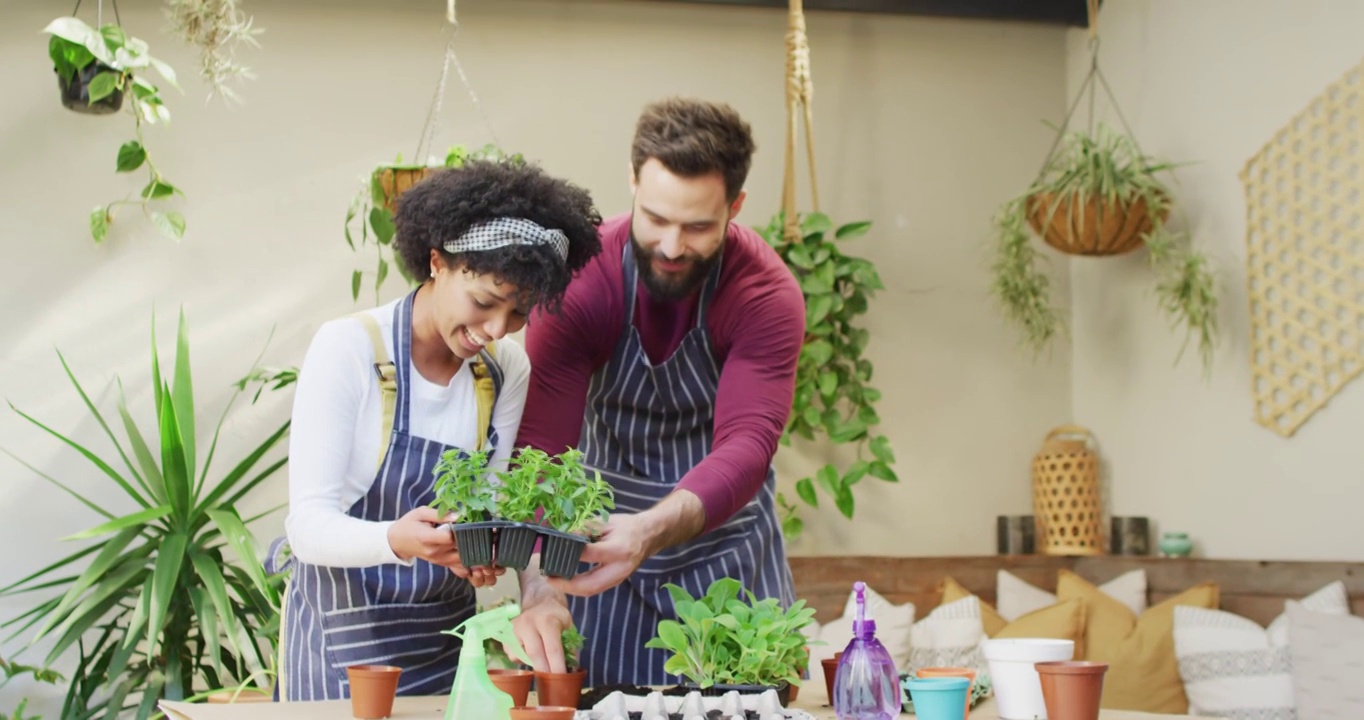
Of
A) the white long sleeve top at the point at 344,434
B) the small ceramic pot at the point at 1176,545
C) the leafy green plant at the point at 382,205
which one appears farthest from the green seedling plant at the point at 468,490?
the small ceramic pot at the point at 1176,545

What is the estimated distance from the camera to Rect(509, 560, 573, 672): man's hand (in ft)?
6.05

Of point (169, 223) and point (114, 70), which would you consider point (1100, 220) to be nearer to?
point (169, 223)

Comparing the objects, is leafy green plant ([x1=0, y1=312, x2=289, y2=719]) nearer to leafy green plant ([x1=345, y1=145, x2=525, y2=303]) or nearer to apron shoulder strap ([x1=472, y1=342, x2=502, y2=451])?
leafy green plant ([x1=345, y1=145, x2=525, y2=303])

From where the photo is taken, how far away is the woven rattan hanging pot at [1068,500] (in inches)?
171

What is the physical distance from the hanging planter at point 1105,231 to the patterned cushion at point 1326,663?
907 millimetres

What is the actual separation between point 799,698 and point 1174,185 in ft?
9.40

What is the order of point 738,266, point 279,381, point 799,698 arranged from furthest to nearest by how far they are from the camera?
point 279,381 → point 738,266 → point 799,698

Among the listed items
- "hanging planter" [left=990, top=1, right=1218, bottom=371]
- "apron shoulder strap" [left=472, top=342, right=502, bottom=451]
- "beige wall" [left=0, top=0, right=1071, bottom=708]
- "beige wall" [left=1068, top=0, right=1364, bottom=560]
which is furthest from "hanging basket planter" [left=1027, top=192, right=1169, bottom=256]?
"apron shoulder strap" [left=472, top=342, right=502, bottom=451]

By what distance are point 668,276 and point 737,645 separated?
718 mm

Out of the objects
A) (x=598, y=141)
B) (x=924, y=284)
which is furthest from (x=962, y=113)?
(x=598, y=141)

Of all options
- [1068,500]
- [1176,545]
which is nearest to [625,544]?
[1176,545]

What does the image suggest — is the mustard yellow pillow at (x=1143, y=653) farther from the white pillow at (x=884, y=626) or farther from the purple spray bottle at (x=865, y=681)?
the purple spray bottle at (x=865, y=681)

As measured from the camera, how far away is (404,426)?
6.66 ft

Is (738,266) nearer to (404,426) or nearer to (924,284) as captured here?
(404,426)
